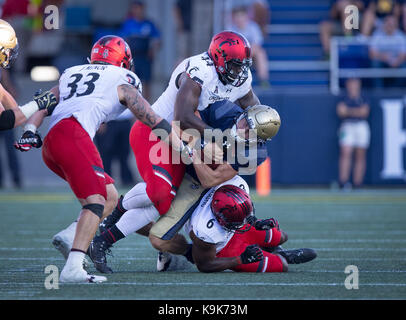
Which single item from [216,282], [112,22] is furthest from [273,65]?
[216,282]

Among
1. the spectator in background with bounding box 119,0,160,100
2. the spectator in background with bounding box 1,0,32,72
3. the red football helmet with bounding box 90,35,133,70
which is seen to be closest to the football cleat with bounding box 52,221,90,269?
the red football helmet with bounding box 90,35,133,70

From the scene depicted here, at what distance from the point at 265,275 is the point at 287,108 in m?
7.71

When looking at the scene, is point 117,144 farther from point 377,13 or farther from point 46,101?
point 46,101

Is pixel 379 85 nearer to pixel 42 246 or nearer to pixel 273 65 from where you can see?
pixel 273 65

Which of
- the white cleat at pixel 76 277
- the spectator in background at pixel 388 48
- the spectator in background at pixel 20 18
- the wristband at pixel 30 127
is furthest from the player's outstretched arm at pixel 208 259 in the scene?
the spectator in background at pixel 20 18

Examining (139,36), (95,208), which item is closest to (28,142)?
(95,208)

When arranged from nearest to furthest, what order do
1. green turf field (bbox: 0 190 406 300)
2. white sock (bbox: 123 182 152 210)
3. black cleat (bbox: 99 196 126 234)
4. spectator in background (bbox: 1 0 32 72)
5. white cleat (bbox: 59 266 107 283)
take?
green turf field (bbox: 0 190 406 300) < white cleat (bbox: 59 266 107 283) < white sock (bbox: 123 182 152 210) < black cleat (bbox: 99 196 126 234) < spectator in background (bbox: 1 0 32 72)

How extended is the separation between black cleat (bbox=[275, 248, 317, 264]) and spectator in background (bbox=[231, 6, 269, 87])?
766cm

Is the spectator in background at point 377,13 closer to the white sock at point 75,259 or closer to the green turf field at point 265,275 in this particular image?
the green turf field at point 265,275

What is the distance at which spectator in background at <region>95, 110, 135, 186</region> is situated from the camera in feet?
43.6

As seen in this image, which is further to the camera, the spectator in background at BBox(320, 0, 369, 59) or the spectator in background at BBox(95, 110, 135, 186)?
the spectator in background at BBox(320, 0, 369, 59)

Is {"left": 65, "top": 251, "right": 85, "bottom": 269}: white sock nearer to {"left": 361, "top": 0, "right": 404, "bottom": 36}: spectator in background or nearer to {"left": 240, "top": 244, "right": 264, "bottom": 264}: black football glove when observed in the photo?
{"left": 240, "top": 244, "right": 264, "bottom": 264}: black football glove

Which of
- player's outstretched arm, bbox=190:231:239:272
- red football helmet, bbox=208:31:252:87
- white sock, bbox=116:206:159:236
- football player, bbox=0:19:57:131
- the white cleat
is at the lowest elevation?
player's outstretched arm, bbox=190:231:239:272

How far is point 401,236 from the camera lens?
7953 mm
